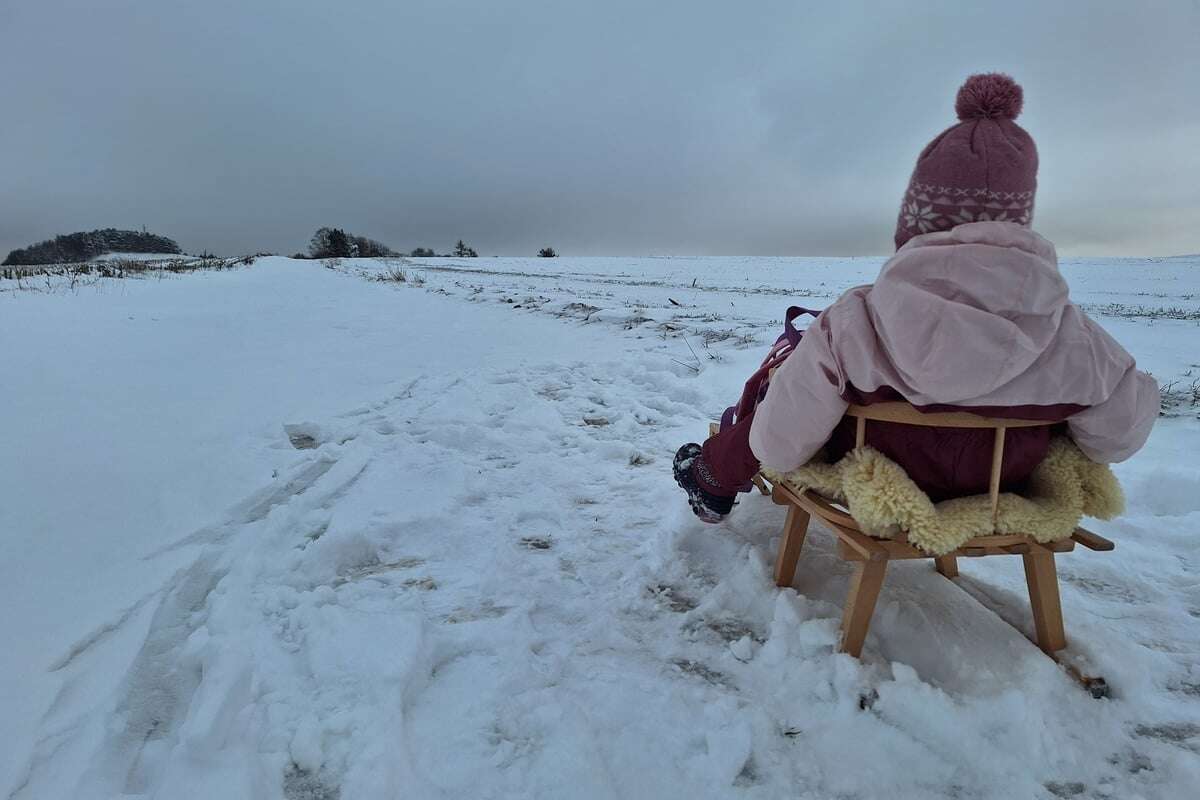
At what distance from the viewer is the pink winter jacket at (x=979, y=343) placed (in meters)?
1.34

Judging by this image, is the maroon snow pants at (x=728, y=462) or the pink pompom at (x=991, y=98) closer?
the pink pompom at (x=991, y=98)

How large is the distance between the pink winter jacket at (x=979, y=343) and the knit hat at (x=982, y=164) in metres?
0.11

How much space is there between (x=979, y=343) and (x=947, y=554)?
673mm

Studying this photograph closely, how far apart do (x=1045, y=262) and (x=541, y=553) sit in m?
2.03

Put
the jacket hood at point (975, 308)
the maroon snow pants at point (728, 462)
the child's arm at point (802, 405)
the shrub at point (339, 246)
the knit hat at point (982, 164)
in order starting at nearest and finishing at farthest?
the jacket hood at point (975, 308) → the knit hat at point (982, 164) → the child's arm at point (802, 405) → the maroon snow pants at point (728, 462) → the shrub at point (339, 246)

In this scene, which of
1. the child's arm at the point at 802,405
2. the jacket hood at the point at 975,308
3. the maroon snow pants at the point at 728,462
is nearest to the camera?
the jacket hood at the point at 975,308

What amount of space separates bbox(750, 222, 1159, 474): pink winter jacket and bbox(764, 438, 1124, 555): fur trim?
0.38ft

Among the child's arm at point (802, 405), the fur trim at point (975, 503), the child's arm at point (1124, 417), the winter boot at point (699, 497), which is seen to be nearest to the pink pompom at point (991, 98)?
the child's arm at point (802, 405)

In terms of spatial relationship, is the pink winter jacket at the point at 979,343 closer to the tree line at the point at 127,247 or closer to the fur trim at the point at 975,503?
the fur trim at the point at 975,503

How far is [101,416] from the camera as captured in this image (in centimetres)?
344

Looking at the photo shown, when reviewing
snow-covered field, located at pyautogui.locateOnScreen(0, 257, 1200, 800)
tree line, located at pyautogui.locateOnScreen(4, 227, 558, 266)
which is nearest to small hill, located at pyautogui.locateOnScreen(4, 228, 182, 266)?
tree line, located at pyautogui.locateOnScreen(4, 227, 558, 266)

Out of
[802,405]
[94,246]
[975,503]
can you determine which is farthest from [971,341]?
[94,246]

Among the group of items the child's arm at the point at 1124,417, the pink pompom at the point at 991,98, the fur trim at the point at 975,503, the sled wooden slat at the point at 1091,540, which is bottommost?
the sled wooden slat at the point at 1091,540

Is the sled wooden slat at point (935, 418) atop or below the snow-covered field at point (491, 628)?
atop
